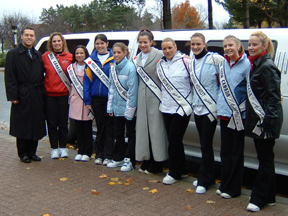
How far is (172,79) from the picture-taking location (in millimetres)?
5281

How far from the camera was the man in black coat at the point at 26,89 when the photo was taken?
21.5 feet

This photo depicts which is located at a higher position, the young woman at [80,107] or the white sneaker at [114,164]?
the young woman at [80,107]

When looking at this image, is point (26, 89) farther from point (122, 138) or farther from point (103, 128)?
point (122, 138)

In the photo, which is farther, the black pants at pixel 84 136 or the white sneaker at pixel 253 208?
the black pants at pixel 84 136

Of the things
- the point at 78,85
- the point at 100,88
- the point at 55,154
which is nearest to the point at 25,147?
the point at 55,154

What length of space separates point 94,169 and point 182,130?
1.77 meters

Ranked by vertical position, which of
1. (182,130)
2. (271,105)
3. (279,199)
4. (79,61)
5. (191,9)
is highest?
(191,9)

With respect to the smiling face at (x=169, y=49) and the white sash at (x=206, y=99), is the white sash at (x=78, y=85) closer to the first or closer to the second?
the smiling face at (x=169, y=49)

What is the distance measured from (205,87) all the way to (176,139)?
886mm

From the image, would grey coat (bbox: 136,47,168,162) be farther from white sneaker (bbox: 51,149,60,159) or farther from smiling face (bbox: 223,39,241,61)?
white sneaker (bbox: 51,149,60,159)

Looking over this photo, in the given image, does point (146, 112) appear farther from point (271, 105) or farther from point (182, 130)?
point (271, 105)

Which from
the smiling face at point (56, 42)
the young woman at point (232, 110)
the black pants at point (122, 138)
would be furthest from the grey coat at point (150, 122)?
the smiling face at point (56, 42)

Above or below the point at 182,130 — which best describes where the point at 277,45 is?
above

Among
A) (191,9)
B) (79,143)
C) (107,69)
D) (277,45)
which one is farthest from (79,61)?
(191,9)
